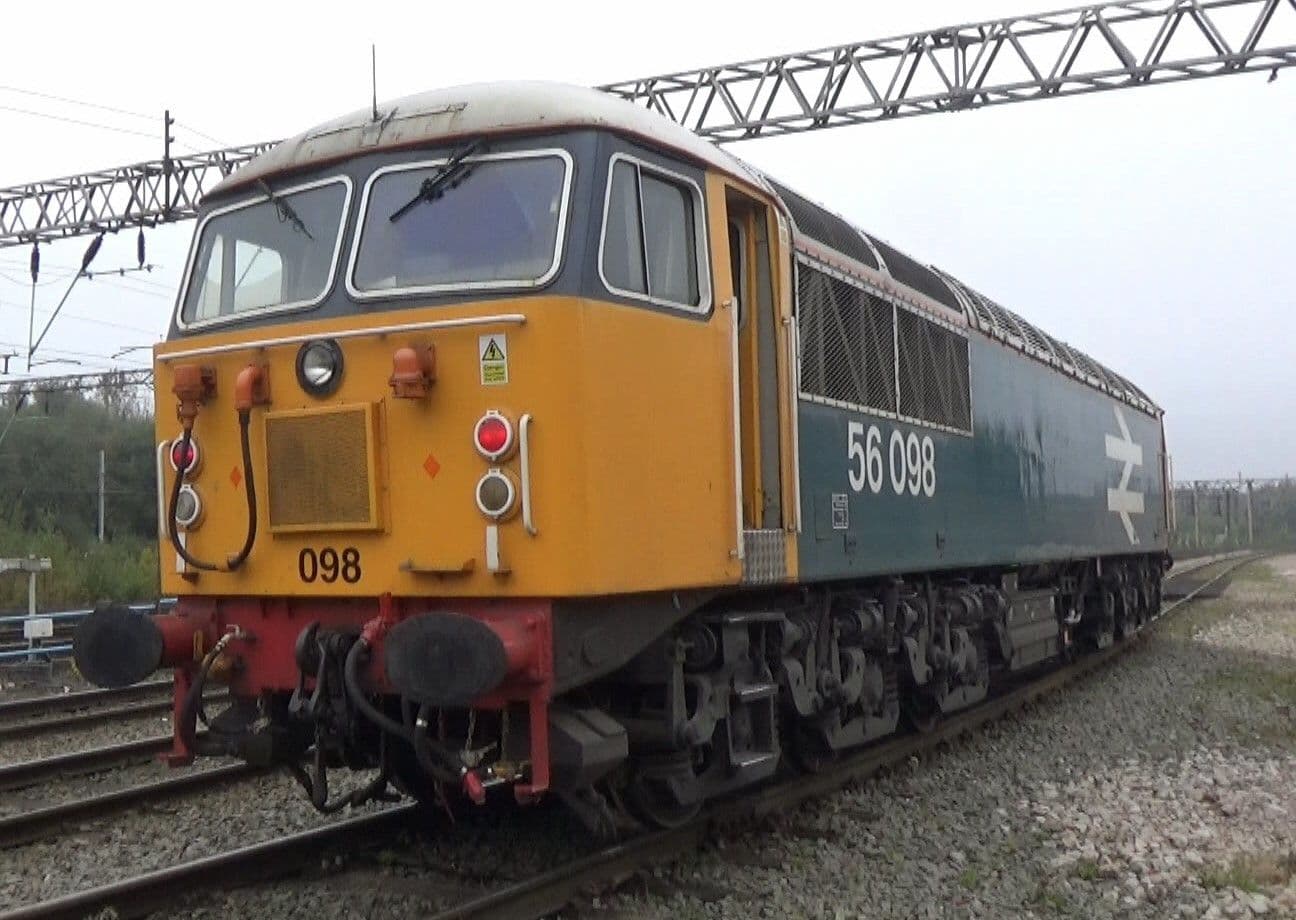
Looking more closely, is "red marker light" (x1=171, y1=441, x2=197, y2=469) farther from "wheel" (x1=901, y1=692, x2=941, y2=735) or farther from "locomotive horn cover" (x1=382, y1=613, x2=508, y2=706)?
"wheel" (x1=901, y1=692, x2=941, y2=735)

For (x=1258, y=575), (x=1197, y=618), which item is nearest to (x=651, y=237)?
(x=1197, y=618)

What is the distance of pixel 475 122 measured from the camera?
6.03m

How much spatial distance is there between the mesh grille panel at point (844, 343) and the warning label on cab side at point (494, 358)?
2.33 m

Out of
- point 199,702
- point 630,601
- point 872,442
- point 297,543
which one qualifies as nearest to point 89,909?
point 199,702

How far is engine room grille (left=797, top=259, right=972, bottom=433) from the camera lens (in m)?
7.72

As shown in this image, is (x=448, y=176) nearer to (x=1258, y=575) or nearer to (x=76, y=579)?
(x=76, y=579)

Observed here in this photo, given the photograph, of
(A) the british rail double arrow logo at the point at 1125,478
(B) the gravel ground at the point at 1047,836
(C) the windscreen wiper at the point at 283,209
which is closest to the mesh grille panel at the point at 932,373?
(B) the gravel ground at the point at 1047,836

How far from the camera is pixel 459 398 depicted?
222 inches

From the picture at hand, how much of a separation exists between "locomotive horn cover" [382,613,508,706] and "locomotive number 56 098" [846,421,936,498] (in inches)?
135

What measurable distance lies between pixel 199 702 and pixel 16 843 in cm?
202

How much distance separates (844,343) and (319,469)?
358 centimetres

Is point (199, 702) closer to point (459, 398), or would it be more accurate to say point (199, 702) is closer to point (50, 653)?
point (459, 398)

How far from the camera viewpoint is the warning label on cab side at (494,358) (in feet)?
18.3

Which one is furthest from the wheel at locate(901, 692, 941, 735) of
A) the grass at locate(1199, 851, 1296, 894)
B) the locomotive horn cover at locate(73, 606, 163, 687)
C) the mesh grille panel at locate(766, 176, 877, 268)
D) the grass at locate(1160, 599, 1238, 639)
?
the grass at locate(1160, 599, 1238, 639)
